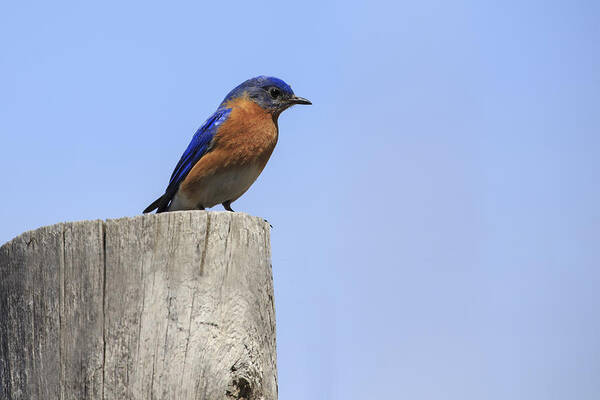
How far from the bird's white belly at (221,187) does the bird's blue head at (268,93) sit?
101cm

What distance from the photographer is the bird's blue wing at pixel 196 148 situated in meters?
7.63

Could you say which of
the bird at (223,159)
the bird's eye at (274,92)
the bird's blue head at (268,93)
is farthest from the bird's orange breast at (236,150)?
the bird's eye at (274,92)

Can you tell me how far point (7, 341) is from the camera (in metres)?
3.90

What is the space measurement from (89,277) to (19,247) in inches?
19.2

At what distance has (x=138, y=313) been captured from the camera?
3.65 metres

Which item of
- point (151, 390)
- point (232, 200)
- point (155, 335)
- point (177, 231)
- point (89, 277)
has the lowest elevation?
point (151, 390)

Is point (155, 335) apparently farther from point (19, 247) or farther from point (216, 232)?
point (19, 247)

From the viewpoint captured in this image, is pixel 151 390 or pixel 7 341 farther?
pixel 7 341

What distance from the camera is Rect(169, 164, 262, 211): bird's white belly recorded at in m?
7.46

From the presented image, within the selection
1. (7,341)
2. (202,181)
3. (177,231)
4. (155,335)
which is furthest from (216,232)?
(202,181)

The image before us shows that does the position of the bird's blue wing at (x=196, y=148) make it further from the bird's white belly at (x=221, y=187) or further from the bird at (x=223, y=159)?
the bird's white belly at (x=221, y=187)

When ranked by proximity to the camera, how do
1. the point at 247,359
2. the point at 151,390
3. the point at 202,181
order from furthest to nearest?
the point at 202,181
the point at 247,359
the point at 151,390

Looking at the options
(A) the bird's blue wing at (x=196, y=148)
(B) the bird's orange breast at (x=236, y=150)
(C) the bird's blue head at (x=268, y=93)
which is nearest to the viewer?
(B) the bird's orange breast at (x=236, y=150)

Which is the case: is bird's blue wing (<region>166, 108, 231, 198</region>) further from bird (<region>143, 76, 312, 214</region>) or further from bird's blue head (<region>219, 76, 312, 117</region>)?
bird's blue head (<region>219, 76, 312, 117</region>)
